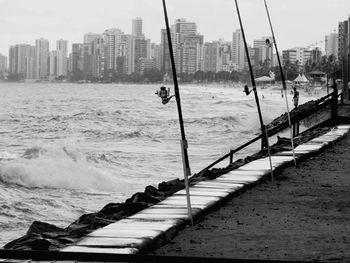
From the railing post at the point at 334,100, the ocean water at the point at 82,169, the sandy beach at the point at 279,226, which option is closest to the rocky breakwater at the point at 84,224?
the sandy beach at the point at 279,226

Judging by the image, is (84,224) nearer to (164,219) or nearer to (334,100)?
(164,219)

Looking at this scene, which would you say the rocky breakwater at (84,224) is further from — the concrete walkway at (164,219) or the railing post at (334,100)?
the railing post at (334,100)

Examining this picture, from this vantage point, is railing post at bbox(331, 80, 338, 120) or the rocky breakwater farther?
railing post at bbox(331, 80, 338, 120)

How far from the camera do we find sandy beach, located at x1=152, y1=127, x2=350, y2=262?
6051mm

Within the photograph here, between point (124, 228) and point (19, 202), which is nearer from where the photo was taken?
point (124, 228)

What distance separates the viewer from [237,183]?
980cm

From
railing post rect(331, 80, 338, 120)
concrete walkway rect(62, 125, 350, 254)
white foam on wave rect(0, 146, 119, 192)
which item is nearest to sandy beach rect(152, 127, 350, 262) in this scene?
concrete walkway rect(62, 125, 350, 254)

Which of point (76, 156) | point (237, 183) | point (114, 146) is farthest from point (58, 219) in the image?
point (114, 146)

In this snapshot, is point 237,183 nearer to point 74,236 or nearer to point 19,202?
point 74,236

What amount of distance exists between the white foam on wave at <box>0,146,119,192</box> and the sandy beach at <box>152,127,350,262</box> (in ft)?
25.7

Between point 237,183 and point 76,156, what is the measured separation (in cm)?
1462

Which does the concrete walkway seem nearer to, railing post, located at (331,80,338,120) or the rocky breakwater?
the rocky breakwater

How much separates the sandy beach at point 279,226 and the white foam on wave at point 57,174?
308 inches

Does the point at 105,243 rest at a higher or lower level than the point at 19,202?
higher
